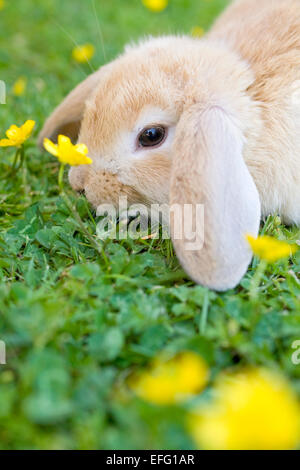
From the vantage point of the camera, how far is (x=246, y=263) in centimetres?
196

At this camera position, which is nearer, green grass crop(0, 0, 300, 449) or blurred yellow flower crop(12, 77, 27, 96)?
green grass crop(0, 0, 300, 449)

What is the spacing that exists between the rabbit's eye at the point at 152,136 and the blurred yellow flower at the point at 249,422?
4.34ft

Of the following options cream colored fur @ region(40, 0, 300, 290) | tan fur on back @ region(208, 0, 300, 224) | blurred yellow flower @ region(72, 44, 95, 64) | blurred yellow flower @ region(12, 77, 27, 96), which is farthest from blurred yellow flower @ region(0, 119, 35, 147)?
blurred yellow flower @ region(72, 44, 95, 64)

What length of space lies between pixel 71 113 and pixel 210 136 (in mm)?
1194

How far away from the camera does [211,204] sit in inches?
76.5

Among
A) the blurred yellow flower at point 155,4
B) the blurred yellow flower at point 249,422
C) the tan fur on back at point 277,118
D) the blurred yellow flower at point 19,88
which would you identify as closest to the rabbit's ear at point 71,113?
the blurred yellow flower at point 19,88

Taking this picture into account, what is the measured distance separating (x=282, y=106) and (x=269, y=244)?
3.49 ft

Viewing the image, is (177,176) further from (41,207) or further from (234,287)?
(41,207)

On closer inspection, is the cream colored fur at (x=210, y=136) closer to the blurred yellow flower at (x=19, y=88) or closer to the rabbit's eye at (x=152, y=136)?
the rabbit's eye at (x=152, y=136)

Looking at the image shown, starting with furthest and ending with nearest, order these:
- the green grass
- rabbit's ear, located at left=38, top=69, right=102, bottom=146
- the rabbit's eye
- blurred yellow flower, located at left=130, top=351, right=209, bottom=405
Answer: rabbit's ear, located at left=38, top=69, right=102, bottom=146
the rabbit's eye
the green grass
blurred yellow flower, located at left=130, top=351, right=209, bottom=405

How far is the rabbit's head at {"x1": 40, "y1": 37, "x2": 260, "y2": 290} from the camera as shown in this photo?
1.94m

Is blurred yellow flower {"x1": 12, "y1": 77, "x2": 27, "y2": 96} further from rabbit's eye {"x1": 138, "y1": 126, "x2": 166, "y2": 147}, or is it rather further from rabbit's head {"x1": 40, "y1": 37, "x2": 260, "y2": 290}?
rabbit's eye {"x1": 138, "y1": 126, "x2": 166, "y2": 147}

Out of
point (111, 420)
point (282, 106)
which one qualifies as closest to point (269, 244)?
point (111, 420)

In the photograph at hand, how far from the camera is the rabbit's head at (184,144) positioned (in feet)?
6.36
